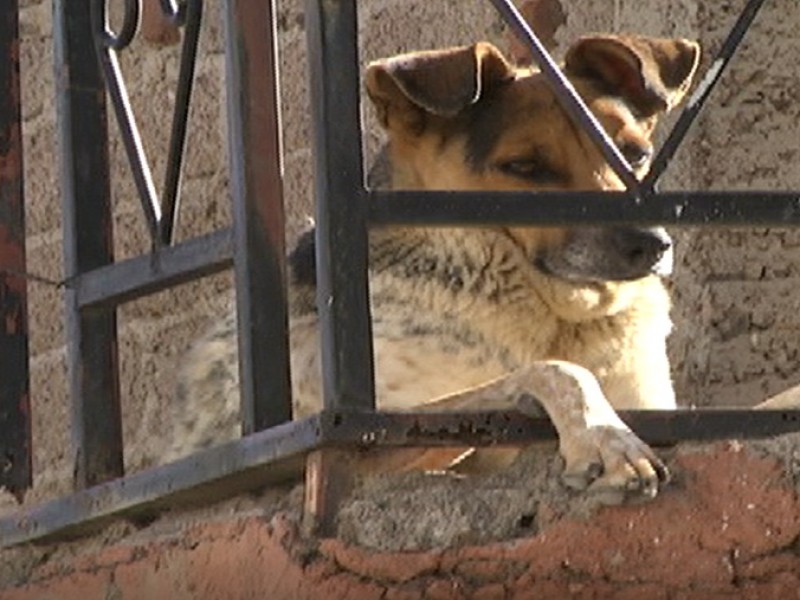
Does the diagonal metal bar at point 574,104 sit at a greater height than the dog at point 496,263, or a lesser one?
greater

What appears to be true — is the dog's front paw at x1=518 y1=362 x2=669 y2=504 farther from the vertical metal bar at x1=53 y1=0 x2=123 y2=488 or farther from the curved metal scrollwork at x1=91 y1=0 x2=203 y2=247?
the vertical metal bar at x1=53 y1=0 x2=123 y2=488

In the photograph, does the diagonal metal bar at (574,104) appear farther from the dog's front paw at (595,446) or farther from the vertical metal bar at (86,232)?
the vertical metal bar at (86,232)

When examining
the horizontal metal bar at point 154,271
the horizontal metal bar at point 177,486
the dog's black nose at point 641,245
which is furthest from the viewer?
the dog's black nose at point 641,245

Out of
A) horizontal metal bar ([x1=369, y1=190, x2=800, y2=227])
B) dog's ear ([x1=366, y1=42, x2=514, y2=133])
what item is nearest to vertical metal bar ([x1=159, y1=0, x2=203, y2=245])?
horizontal metal bar ([x1=369, y1=190, x2=800, y2=227])

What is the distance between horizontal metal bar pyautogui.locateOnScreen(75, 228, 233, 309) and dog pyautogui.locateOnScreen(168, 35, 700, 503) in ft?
2.01

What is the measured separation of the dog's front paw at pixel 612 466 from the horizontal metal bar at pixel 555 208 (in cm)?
31

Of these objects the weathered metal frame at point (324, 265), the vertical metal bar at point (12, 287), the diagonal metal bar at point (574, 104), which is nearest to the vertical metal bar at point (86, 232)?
the weathered metal frame at point (324, 265)

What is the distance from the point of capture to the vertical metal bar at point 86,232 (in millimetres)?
5066

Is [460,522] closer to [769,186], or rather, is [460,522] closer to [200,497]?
[200,497]

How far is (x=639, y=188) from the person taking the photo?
4.36 metres

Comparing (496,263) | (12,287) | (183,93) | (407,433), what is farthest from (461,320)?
(407,433)

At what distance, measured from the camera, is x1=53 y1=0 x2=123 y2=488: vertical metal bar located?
507 centimetres

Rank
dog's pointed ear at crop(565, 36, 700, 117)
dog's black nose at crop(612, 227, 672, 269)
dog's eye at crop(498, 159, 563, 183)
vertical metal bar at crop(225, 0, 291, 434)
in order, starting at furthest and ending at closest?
1. dog's pointed ear at crop(565, 36, 700, 117)
2. dog's eye at crop(498, 159, 563, 183)
3. dog's black nose at crop(612, 227, 672, 269)
4. vertical metal bar at crop(225, 0, 291, 434)

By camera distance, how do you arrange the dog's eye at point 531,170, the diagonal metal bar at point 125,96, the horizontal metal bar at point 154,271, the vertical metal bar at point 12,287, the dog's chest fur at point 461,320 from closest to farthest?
the horizontal metal bar at point 154,271, the diagonal metal bar at point 125,96, the vertical metal bar at point 12,287, the dog's chest fur at point 461,320, the dog's eye at point 531,170
